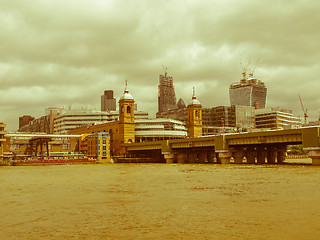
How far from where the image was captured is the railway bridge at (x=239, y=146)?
87.0 m

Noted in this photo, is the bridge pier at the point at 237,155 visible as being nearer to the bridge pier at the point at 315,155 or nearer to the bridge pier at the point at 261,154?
the bridge pier at the point at 261,154

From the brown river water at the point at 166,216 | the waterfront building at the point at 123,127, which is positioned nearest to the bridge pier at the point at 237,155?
the waterfront building at the point at 123,127

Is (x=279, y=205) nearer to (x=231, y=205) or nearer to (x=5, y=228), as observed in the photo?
(x=231, y=205)

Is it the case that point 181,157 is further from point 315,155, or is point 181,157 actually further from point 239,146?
point 315,155

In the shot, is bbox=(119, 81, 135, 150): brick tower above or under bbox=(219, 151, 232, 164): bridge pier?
above

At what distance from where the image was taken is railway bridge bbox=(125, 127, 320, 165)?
3425 inches

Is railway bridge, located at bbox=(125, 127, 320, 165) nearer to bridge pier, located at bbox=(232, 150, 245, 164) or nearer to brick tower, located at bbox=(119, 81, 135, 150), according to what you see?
bridge pier, located at bbox=(232, 150, 245, 164)

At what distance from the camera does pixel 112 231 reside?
62.0ft

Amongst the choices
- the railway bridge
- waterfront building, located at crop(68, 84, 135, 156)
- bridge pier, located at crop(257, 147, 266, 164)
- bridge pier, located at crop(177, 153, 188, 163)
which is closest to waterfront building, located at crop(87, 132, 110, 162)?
the railway bridge

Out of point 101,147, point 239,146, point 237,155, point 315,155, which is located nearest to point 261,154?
point 239,146

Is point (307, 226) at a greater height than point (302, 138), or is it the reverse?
→ point (302, 138)

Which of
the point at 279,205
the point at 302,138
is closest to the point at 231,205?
the point at 279,205

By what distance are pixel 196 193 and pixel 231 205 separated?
8.38 meters

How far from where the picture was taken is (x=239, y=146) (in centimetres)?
11969
